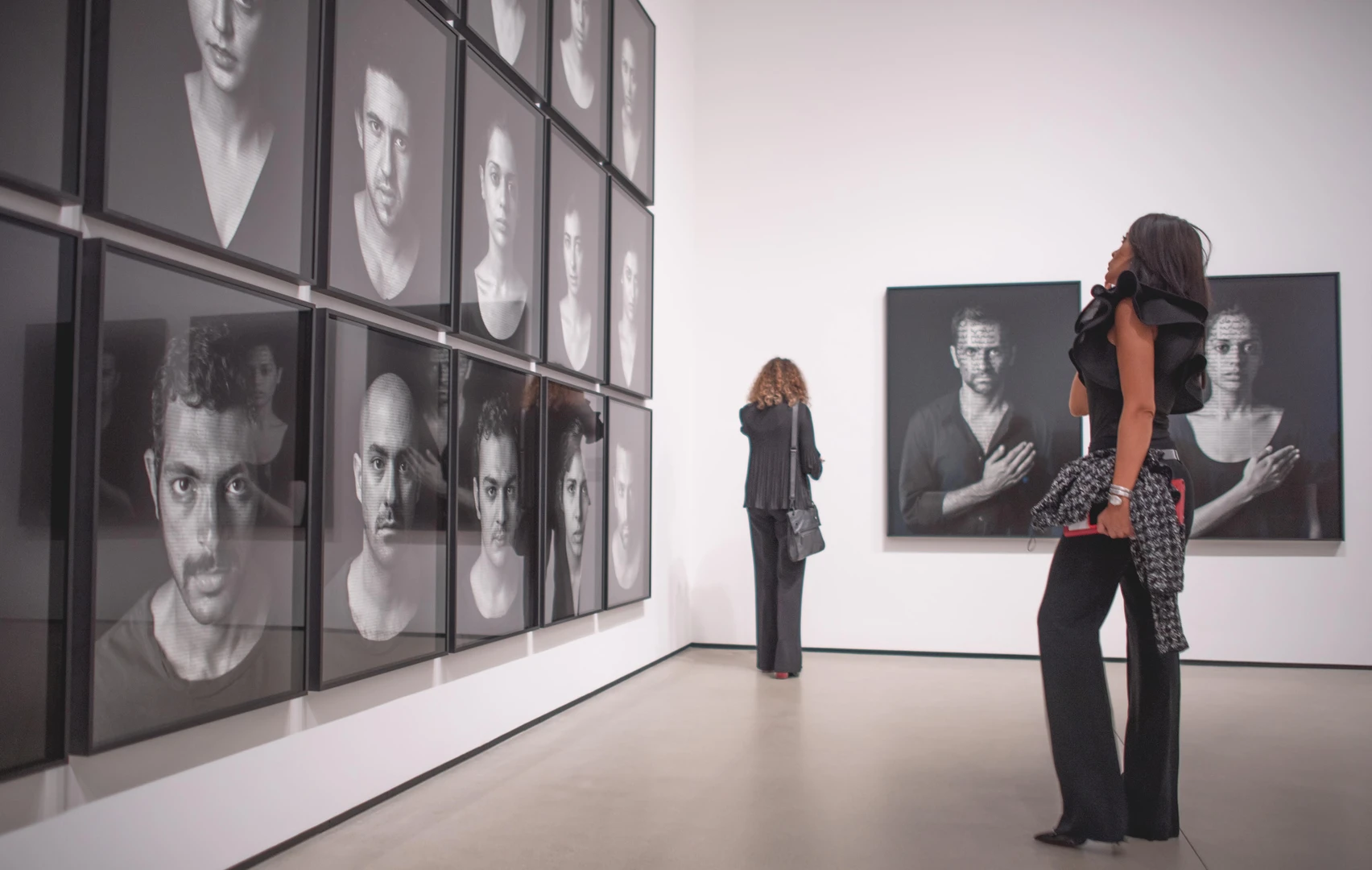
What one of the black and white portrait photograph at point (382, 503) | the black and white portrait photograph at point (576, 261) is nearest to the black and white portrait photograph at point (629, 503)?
the black and white portrait photograph at point (576, 261)

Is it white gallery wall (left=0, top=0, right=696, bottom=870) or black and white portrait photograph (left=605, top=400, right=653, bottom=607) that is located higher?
black and white portrait photograph (left=605, top=400, right=653, bottom=607)

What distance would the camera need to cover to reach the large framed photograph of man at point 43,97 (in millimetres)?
1790

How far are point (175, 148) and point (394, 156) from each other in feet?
3.15

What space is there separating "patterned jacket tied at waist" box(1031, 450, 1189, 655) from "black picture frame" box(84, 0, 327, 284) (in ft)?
7.17

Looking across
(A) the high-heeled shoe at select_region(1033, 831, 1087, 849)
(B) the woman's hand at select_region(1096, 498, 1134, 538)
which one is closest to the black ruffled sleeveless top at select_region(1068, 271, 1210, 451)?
(B) the woman's hand at select_region(1096, 498, 1134, 538)

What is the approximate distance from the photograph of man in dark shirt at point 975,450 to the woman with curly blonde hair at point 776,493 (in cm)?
125

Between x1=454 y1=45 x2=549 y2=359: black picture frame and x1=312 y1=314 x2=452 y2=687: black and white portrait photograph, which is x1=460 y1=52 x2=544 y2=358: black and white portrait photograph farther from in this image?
x1=312 y1=314 x2=452 y2=687: black and white portrait photograph

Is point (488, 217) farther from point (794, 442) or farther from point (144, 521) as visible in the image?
point (794, 442)

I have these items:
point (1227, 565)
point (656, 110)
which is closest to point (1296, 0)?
point (1227, 565)

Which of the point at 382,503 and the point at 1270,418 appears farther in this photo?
the point at 1270,418

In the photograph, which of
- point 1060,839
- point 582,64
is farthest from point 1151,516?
point 582,64

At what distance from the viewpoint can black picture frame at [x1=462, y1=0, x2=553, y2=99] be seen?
365 cm

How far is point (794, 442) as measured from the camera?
5.66 m

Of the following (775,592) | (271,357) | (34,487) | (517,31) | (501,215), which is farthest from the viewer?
(775,592)
